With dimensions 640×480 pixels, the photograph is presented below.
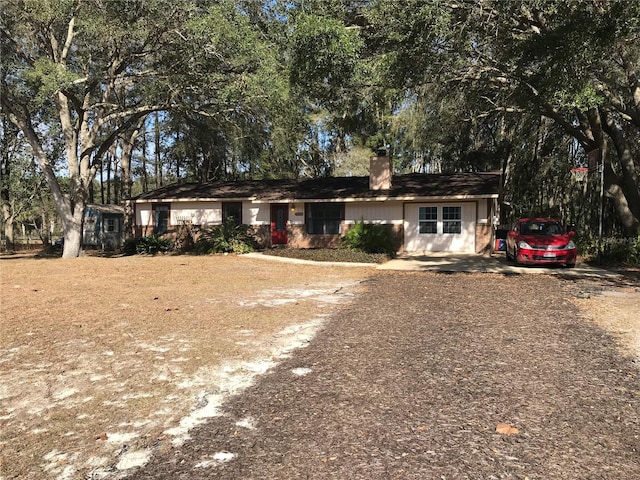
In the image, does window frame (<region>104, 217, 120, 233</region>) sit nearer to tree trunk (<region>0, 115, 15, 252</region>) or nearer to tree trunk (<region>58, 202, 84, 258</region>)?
tree trunk (<region>0, 115, 15, 252</region>)

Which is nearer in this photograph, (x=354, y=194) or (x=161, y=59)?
(x=161, y=59)

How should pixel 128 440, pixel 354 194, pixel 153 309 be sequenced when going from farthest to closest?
1. pixel 354 194
2. pixel 153 309
3. pixel 128 440

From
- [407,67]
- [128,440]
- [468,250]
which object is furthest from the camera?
[468,250]

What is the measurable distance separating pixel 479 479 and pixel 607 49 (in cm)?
1108

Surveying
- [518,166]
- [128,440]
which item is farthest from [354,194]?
[128,440]

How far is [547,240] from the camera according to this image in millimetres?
13930

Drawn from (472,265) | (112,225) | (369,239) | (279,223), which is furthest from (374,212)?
(112,225)

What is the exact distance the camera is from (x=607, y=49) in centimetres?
1038

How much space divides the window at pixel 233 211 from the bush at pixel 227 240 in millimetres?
860

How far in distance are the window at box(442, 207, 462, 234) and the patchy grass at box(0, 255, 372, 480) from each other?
9.40 meters

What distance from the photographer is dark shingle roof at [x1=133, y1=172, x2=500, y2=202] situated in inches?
758

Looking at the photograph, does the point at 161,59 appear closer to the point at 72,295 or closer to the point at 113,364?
the point at 72,295

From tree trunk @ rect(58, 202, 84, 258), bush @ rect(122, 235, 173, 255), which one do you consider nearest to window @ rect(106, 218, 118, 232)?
bush @ rect(122, 235, 173, 255)

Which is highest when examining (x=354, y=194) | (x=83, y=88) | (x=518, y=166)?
(x=83, y=88)
